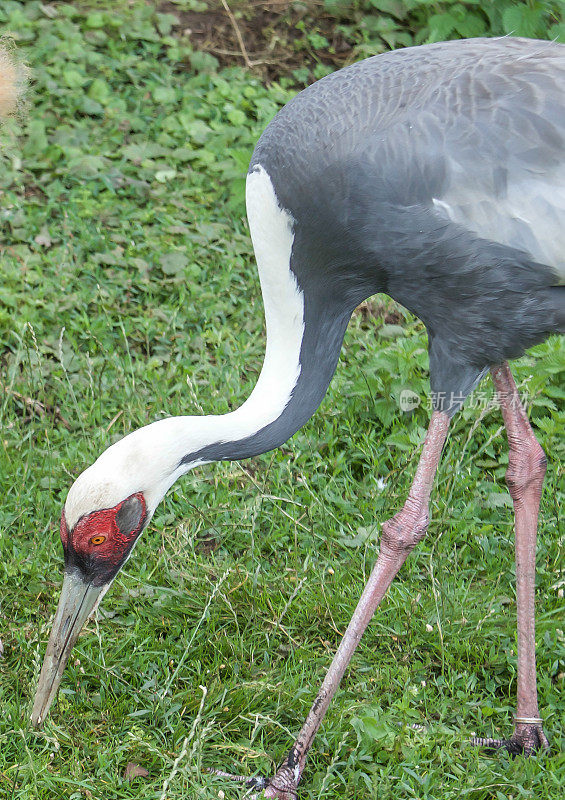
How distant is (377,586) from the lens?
3.27m

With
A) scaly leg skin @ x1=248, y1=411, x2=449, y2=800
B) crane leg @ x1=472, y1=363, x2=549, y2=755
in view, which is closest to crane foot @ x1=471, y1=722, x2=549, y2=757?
crane leg @ x1=472, y1=363, x2=549, y2=755

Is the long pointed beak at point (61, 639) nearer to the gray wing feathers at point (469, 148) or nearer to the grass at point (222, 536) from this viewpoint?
the grass at point (222, 536)

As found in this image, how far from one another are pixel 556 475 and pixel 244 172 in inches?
94.3

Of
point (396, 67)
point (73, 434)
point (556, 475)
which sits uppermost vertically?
point (396, 67)

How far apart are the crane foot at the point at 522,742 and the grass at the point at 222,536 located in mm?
56

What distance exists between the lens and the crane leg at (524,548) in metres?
3.26

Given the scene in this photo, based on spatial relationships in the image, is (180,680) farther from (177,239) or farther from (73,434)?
(177,239)

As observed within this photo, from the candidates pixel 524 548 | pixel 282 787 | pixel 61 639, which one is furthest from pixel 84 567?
pixel 524 548

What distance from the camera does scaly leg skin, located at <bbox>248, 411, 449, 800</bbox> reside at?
10.3ft

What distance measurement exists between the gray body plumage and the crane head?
1.05ft

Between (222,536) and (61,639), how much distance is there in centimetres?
90

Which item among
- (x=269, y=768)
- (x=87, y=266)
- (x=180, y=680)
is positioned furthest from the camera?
(x=87, y=266)

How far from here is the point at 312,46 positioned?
6.50 m

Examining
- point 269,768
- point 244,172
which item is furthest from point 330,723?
point 244,172
